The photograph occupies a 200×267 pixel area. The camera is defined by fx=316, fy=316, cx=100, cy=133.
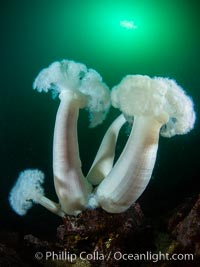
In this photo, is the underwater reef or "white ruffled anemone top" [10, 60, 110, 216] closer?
the underwater reef

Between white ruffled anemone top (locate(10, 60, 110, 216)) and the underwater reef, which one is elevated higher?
white ruffled anemone top (locate(10, 60, 110, 216))

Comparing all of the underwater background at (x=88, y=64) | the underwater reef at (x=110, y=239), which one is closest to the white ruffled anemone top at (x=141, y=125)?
the underwater reef at (x=110, y=239)

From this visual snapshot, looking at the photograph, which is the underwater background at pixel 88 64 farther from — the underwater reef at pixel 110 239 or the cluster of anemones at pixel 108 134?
the underwater reef at pixel 110 239

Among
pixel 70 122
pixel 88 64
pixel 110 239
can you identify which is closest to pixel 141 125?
pixel 70 122

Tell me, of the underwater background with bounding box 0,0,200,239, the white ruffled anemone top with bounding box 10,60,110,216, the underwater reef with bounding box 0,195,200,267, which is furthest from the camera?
the underwater background with bounding box 0,0,200,239

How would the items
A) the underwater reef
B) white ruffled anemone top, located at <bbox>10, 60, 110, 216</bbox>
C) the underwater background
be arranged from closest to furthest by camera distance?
the underwater reef < white ruffled anemone top, located at <bbox>10, 60, 110, 216</bbox> < the underwater background

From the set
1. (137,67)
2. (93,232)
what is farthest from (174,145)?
(93,232)

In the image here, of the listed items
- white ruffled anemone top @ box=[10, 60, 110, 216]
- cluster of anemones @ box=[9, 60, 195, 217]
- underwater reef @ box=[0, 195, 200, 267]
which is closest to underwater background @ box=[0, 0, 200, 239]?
cluster of anemones @ box=[9, 60, 195, 217]

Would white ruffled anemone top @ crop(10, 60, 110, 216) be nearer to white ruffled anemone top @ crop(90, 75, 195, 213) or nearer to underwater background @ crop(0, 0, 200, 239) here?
white ruffled anemone top @ crop(90, 75, 195, 213)

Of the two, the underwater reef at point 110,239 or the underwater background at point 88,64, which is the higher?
the underwater background at point 88,64

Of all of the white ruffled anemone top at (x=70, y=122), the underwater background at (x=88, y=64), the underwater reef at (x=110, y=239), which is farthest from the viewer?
the underwater background at (x=88, y=64)
